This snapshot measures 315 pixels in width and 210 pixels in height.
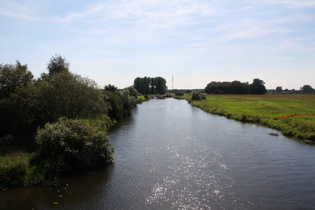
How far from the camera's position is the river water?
52.4 feet

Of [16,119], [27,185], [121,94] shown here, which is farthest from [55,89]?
[121,94]

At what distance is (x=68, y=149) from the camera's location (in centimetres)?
1977

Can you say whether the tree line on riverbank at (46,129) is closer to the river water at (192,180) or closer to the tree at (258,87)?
the river water at (192,180)

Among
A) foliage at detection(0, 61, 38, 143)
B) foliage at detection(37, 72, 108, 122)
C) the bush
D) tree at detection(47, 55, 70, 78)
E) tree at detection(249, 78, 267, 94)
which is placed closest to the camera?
the bush

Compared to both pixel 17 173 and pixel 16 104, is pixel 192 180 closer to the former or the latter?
pixel 17 173

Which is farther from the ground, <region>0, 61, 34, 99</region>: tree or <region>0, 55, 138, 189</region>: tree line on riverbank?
<region>0, 61, 34, 99</region>: tree

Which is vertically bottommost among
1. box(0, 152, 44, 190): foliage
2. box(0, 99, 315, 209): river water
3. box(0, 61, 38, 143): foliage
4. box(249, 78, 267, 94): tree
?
box(0, 99, 315, 209): river water

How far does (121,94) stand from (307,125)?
4253 centimetres

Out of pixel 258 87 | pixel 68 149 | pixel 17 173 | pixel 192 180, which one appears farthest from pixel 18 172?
pixel 258 87

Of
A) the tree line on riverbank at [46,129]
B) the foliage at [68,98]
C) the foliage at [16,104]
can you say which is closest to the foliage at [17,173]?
the tree line on riverbank at [46,129]

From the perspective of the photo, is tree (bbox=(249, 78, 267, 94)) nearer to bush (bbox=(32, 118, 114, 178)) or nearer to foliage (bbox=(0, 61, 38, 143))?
foliage (bbox=(0, 61, 38, 143))

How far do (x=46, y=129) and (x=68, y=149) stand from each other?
2745 millimetres

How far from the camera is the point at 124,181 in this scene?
767 inches

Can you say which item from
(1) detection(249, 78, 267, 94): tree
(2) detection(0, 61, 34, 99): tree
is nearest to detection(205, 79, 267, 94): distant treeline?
(1) detection(249, 78, 267, 94): tree
